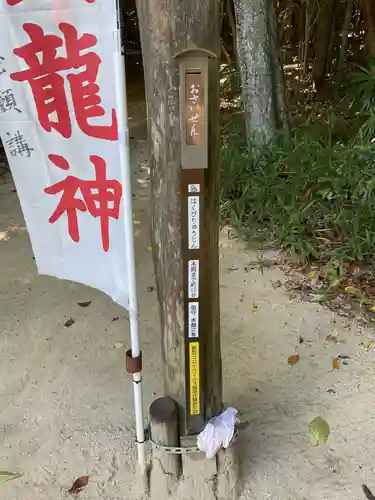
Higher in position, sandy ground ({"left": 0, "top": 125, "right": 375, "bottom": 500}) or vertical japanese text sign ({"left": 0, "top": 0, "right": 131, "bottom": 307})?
vertical japanese text sign ({"left": 0, "top": 0, "right": 131, "bottom": 307})

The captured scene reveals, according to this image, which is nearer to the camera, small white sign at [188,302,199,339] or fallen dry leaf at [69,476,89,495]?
small white sign at [188,302,199,339]

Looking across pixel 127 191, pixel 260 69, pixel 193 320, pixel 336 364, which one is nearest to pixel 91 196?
pixel 127 191

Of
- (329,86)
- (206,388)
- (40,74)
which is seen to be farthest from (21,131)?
(329,86)

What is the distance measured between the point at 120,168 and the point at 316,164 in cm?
299

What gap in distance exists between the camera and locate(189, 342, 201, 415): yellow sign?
2.24 metres

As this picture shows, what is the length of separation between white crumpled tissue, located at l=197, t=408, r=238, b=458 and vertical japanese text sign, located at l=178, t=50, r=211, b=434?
58mm

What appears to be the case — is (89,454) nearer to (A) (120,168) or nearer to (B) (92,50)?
(A) (120,168)

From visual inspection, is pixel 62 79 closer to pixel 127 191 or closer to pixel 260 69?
pixel 127 191

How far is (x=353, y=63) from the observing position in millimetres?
7648

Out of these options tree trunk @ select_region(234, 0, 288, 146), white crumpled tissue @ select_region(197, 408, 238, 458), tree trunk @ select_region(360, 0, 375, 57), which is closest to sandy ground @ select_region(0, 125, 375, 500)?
white crumpled tissue @ select_region(197, 408, 238, 458)

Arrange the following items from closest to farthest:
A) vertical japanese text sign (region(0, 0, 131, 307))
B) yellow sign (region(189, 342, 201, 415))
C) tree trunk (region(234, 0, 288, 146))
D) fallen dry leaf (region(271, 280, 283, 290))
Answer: vertical japanese text sign (region(0, 0, 131, 307)), yellow sign (region(189, 342, 201, 415)), fallen dry leaf (region(271, 280, 283, 290)), tree trunk (region(234, 0, 288, 146))

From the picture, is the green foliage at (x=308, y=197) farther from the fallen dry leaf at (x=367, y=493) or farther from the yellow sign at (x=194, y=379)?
the yellow sign at (x=194, y=379)

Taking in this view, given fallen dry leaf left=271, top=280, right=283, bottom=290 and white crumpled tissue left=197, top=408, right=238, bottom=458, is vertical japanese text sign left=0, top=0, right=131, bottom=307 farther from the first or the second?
fallen dry leaf left=271, top=280, right=283, bottom=290

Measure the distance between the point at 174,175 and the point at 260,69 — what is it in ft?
11.7
